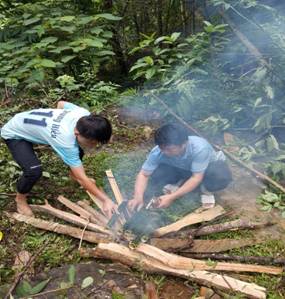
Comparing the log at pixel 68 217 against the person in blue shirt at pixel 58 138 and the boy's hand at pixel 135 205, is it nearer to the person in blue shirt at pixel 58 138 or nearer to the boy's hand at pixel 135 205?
the person in blue shirt at pixel 58 138

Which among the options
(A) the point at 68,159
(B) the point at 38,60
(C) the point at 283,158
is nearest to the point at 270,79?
(C) the point at 283,158

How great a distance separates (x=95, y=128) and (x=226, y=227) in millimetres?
1573

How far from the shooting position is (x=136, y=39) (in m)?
10.2

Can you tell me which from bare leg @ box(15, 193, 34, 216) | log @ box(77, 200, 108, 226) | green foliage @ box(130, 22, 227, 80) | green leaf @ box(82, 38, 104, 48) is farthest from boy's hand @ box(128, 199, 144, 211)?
green leaf @ box(82, 38, 104, 48)

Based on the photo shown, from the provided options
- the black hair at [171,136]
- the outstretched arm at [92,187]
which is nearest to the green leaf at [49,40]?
the outstretched arm at [92,187]

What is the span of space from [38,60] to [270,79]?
11.5 ft

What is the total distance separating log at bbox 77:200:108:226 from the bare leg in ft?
1.75

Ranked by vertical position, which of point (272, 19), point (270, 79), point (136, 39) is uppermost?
point (272, 19)

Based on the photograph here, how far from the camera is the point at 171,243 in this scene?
361 cm

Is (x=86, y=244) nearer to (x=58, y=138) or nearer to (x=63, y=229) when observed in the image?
(x=63, y=229)

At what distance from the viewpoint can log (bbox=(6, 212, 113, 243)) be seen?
380 cm

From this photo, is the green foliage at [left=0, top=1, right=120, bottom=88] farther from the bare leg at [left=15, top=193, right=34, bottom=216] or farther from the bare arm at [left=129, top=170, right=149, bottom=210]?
the bare arm at [left=129, top=170, right=149, bottom=210]

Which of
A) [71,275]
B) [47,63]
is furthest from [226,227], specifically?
[47,63]

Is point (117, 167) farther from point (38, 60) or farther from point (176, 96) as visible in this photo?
point (38, 60)
